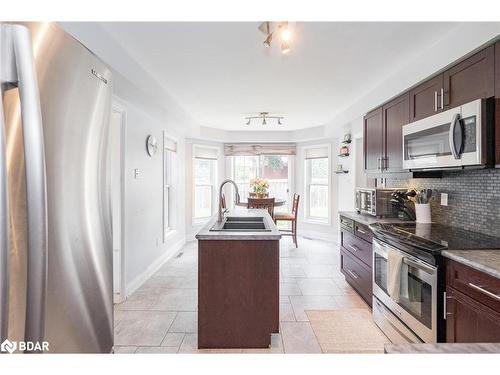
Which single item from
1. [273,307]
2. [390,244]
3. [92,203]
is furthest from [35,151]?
[390,244]

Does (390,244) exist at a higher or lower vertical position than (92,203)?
lower

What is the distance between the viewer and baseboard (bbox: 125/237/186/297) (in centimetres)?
316

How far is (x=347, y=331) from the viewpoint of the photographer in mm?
2412

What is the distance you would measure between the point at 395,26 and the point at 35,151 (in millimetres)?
A: 2426

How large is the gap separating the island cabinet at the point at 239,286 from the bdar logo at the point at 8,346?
1426mm

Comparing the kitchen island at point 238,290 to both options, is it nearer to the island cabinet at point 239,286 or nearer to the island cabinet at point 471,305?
the island cabinet at point 239,286

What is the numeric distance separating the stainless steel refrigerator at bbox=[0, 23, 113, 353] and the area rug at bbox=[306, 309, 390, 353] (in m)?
1.86

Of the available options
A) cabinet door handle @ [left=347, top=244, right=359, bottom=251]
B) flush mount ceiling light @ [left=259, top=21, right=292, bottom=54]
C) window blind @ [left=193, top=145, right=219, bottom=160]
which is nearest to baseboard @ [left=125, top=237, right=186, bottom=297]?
window blind @ [left=193, top=145, right=219, bottom=160]

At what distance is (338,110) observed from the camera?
469 centimetres

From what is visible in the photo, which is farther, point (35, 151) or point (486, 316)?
point (486, 316)

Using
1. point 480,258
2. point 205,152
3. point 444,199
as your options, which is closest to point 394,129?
point 444,199
